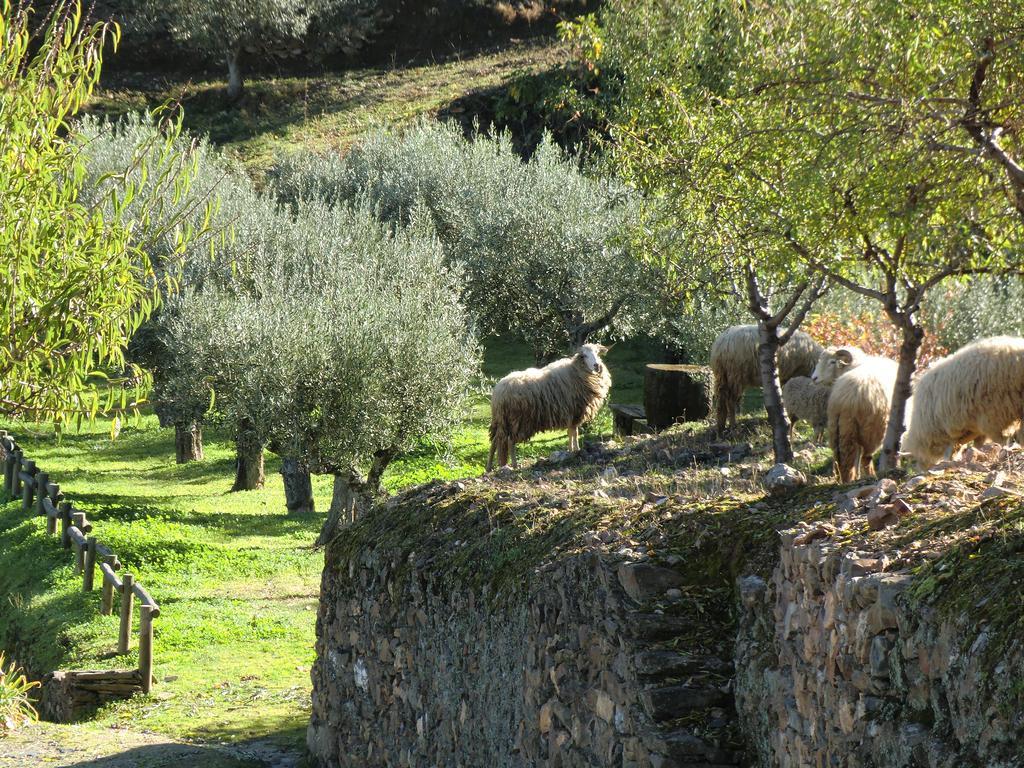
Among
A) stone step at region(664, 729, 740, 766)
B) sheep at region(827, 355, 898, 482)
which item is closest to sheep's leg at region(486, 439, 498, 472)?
sheep at region(827, 355, 898, 482)

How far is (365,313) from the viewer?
20906 mm

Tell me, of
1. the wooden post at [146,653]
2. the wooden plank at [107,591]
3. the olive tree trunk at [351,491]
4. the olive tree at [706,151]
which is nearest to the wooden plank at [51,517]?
the wooden plank at [107,591]

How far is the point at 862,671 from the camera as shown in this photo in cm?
418

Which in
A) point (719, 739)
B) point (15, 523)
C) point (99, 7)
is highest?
point (99, 7)

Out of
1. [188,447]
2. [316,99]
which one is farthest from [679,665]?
[316,99]

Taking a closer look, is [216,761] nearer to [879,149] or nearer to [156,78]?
[879,149]

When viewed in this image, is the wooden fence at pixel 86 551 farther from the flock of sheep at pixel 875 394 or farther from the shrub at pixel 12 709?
the flock of sheep at pixel 875 394

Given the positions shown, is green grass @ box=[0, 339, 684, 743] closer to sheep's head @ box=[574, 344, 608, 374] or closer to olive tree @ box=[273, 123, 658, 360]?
olive tree @ box=[273, 123, 658, 360]

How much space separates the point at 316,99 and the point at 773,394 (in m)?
42.9

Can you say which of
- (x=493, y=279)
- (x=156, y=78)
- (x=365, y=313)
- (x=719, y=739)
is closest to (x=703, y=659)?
(x=719, y=739)

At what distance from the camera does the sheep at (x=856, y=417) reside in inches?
432

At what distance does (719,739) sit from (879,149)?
4957 millimetres

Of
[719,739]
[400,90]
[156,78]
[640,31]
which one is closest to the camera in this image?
[719,739]

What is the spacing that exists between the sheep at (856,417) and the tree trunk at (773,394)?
1.51 m
